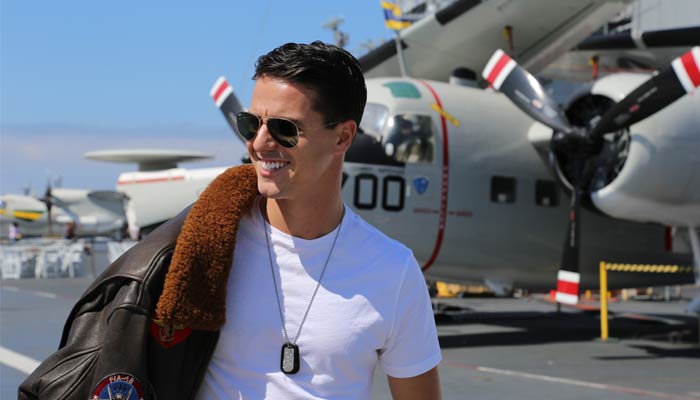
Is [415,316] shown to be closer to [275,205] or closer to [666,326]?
[275,205]

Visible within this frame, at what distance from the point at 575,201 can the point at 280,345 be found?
10.8 m

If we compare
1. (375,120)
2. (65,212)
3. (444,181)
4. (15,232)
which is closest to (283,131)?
(375,120)

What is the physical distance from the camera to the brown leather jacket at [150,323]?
1.83 meters

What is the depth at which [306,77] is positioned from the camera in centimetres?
204

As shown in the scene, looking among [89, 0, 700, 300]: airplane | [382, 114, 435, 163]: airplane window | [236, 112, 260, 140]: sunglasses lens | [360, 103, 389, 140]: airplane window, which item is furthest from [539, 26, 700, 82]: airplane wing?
[236, 112, 260, 140]: sunglasses lens

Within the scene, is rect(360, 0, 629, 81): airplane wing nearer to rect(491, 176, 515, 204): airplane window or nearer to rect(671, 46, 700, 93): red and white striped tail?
rect(671, 46, 700, 93): red and white striped tail

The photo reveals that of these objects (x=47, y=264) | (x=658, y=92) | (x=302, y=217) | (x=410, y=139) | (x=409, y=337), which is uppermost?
(x=658, y=92)

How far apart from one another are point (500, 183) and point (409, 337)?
1094 cm

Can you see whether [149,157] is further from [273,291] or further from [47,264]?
[273,291]

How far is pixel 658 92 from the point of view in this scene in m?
11.4

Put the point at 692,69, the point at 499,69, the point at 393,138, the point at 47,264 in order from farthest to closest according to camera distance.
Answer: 1. the point at 47,264
2. the point at 499,69
3. the point at 393,138
4. the point at 692,69

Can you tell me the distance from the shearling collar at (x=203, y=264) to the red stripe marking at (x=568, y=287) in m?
10.6

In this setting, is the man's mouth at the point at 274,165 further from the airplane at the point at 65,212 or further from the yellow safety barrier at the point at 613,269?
the airplane at the point at 65,212

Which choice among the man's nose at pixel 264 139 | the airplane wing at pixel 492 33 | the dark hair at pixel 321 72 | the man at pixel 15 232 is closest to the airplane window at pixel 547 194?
the airplane wing at pixel 492 33
